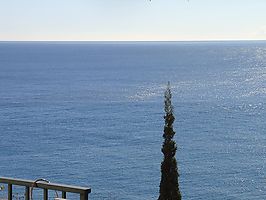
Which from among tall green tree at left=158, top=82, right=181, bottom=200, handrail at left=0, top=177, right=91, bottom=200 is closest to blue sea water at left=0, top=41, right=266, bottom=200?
tall green tree at left=158, top=82, right=181, bottom=200

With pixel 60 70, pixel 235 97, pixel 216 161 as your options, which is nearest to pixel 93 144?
pixel 216 161

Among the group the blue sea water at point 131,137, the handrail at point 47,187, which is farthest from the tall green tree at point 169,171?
the blue sea water at point 131,137

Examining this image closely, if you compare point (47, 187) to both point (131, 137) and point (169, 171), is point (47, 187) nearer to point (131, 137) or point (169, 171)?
point (169, 171)

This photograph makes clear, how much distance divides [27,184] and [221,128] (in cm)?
5508

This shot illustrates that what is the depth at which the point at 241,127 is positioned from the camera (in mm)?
59125

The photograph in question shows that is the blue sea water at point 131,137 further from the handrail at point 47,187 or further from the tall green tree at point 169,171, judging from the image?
the handrail at point 47,187

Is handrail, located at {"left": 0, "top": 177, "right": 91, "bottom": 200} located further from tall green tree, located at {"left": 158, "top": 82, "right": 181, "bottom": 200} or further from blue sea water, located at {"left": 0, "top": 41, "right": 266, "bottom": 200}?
blue sea water, located at {"left": 0, "top": 41, "right": 266, "bottom": 200}

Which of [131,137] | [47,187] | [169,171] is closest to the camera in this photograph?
[47,187]

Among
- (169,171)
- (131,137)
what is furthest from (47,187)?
(131,137)

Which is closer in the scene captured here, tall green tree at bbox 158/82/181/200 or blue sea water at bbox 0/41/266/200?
tall green tree at bbox 158/82/181/200

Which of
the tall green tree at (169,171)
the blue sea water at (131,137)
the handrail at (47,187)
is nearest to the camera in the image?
the handrail at (47,187)

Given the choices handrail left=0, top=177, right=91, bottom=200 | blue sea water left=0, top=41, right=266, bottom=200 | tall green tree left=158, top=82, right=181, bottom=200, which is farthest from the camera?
blue sea water left=0, top=41, right=266, bottom=200

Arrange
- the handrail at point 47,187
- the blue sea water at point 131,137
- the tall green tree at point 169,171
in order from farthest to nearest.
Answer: the blue sea water at point 131,137 → the tall green tree at point 169,171 → the handrail at point 47,187

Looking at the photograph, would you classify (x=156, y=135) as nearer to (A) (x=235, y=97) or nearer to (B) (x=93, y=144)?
(B) (x=93, y=144)
